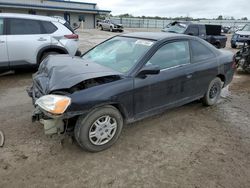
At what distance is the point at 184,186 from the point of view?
271cm

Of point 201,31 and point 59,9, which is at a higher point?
point 59,9

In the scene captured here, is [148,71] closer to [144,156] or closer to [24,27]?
[144,156]

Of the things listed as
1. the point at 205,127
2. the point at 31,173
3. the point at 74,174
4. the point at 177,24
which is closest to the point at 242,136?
the point at 205,127

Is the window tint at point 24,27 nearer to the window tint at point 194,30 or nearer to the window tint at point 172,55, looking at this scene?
the window tint at point 172,55

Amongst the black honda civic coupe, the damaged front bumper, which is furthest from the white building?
the damaged front bumper

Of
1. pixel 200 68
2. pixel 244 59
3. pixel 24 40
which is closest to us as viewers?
pixel 200 68

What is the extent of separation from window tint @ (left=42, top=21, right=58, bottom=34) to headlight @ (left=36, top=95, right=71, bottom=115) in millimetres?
4548

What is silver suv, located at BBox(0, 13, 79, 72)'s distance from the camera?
6355 mm

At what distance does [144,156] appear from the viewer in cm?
324

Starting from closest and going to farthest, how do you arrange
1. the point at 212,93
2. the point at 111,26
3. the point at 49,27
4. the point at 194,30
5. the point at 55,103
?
the point at 55,103, the point at 212,93, the point at 49,27, the point at 194,30, the point at 111,26

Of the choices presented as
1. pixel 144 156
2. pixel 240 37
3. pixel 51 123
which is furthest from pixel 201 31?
pixel 51 123

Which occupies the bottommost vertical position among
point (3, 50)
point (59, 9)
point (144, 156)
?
point (144, 156)

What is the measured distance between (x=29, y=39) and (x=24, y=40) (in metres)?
0.14

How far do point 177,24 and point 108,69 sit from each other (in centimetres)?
1115
